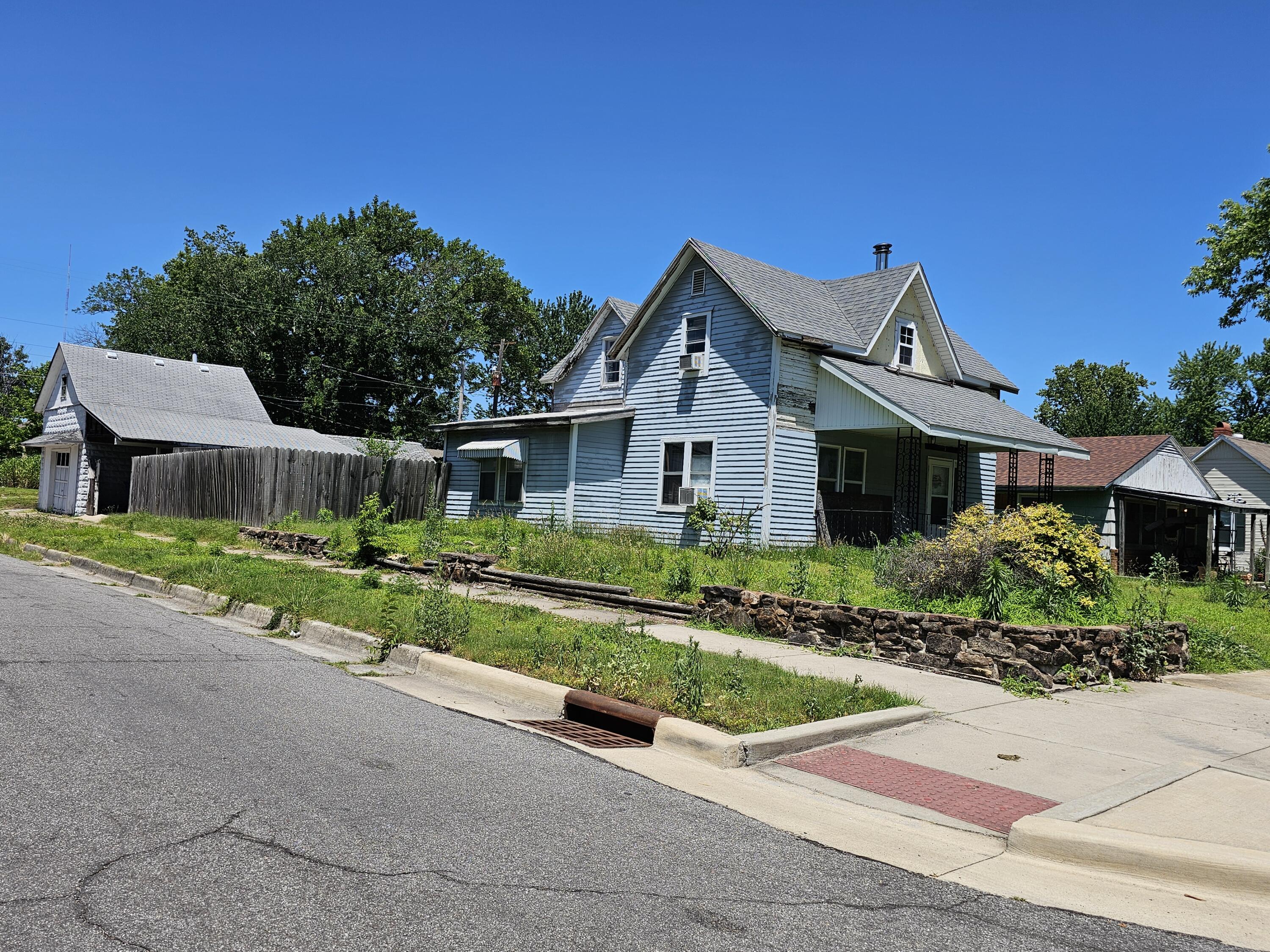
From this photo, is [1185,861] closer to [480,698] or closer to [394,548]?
[480,698]

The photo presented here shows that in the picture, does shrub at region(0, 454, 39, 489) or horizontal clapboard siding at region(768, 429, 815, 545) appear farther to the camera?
shrub at region(0, 454, 39, 489)

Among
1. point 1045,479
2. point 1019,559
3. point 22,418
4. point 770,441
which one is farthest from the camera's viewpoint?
point 22,418

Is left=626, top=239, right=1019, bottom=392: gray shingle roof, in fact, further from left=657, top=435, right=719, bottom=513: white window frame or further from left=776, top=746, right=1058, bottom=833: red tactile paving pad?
left=776, top=746, right=1058, bottom=833: red tactile paving pad

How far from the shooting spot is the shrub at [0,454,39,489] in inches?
1773

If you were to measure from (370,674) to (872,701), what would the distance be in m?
4.44

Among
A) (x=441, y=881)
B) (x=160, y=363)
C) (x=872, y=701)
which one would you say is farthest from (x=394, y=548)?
(x=160, y=363)

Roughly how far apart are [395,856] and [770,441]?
1680cm

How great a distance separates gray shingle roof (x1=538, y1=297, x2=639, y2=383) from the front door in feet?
35.6

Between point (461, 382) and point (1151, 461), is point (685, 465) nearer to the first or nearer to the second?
point (1151, 461)

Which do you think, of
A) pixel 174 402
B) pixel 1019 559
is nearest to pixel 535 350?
pixel 174 402

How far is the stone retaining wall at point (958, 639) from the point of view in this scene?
916 centimetres

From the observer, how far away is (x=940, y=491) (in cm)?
2462

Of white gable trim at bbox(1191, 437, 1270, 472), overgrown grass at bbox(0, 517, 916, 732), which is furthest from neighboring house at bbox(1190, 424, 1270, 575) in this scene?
overgrown grass at bbox(0, 517, 916, 732)

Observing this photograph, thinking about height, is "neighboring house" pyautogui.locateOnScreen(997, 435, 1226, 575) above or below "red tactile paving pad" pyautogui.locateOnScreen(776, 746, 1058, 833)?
above
